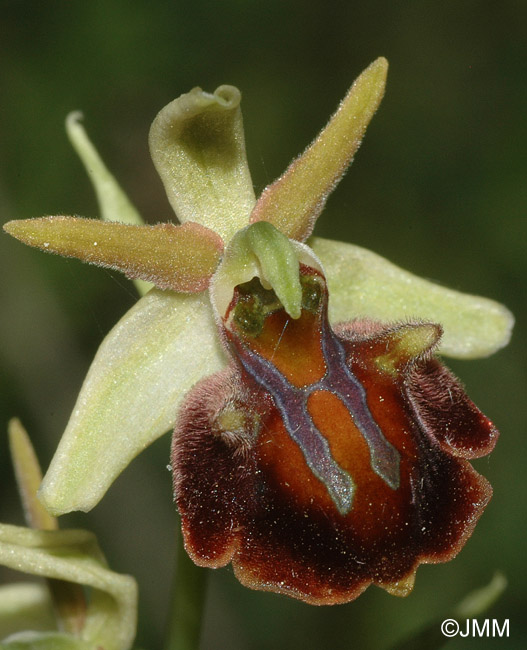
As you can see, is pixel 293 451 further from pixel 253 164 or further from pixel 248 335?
pixel 253 164

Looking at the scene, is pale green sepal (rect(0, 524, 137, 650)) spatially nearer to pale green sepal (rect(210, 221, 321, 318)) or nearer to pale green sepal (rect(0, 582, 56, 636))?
pale green sepal (rect(0, 582, 56, 636))

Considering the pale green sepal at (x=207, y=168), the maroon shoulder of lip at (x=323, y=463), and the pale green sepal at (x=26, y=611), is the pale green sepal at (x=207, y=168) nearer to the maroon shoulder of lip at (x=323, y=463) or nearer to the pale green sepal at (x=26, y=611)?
the maroon shoulder of lip at (x=323, y=463)

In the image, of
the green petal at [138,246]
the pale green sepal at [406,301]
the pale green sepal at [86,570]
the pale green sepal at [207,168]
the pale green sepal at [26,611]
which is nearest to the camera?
the green petal at [138,246]

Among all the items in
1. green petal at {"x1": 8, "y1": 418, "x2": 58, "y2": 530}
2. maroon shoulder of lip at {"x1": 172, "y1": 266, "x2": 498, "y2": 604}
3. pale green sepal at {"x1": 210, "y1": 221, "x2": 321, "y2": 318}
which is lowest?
green petal at {"x1": 8, "y1": 418, "x2": 58, "y2": 530}

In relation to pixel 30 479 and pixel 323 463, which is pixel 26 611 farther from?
pixel 323 463

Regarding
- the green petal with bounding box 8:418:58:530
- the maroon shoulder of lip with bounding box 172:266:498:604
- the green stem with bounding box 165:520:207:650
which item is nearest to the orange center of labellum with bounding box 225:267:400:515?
the maroon shoulder of lip with bounding box 172:266:498:604

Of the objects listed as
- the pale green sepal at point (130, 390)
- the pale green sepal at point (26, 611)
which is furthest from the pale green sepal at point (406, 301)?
the pale green sepal at point (26, 611)

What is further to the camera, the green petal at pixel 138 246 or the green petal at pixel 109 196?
the green petal at pixel 109 196

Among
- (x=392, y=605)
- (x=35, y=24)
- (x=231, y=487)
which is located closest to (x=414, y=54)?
(x=35, y=24)

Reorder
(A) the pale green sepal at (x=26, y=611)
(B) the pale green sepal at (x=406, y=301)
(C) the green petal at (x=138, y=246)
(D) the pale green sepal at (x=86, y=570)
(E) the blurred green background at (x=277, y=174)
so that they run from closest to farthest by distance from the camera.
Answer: (C) the green petal at (x=138, y=246)
(D) the pale green sepal at (x=86, y=570)
(B) the pale green sepal at (x=406, y=301)
(A) the pale green sepal at (x=26, y=611)
(E) the blurred green background at (x=277, y=174)
